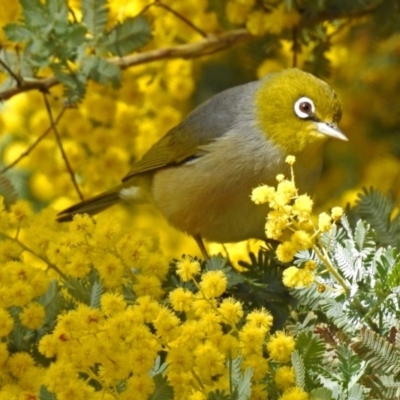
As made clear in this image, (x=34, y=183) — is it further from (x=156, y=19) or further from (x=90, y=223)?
(x=90, y=223)

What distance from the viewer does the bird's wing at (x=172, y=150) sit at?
3795 millimetres

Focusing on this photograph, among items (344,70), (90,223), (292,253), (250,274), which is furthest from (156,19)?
(292,253)

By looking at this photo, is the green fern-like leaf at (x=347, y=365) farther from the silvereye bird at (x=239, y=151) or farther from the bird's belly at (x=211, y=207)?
the bird's belly at (x=211, y=207)

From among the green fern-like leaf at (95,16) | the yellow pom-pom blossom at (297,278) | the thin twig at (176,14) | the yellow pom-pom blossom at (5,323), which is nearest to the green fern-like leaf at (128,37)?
the green fern-like leaf at (95,16)

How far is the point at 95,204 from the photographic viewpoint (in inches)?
163

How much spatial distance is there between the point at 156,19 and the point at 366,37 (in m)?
0.82

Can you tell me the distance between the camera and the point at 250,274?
316cm

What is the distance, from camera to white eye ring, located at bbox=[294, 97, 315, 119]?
11.5ft

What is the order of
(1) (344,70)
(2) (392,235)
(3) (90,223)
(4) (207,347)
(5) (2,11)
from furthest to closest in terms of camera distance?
(1) (344,70) < (5) (2,11) < (2) (392,235) < (3) (90,223) < (4) (207,347)

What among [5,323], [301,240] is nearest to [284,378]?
[301,240]

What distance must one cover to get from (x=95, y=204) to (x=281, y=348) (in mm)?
2069

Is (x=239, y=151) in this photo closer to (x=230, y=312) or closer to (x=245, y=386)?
(x=230, y=312)

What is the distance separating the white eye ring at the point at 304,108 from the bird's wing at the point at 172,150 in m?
0.36

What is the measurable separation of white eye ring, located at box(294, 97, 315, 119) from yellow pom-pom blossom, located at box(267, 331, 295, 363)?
1.44 m
